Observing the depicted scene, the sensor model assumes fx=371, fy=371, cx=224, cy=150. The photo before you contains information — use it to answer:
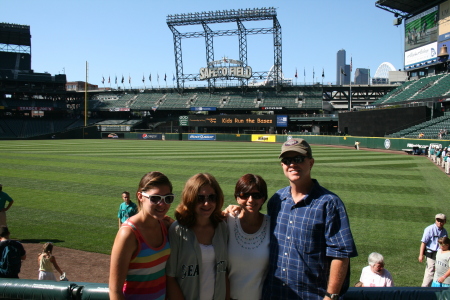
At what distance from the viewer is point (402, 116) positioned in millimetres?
40938

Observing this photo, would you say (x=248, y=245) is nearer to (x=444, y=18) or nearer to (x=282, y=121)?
(x=444, y=18)

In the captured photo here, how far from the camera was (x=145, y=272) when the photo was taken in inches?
100

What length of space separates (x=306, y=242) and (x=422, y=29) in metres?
54.4

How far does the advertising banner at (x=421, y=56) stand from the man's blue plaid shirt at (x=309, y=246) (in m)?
51.7

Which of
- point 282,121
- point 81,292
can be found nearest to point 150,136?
point 282,121

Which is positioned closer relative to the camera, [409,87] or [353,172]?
[353,172]

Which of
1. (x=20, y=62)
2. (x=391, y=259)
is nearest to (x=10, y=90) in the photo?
(x=20, y=62)

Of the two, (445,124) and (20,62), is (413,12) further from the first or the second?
(20,62)

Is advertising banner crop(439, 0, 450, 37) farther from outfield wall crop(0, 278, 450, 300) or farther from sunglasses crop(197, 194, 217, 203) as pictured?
sunglasses crop(197, 194, 217, 203)

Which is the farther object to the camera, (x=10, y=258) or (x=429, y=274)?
(x=429, y=274)

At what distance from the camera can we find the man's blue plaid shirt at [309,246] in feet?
8.63

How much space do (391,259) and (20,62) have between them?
276ft

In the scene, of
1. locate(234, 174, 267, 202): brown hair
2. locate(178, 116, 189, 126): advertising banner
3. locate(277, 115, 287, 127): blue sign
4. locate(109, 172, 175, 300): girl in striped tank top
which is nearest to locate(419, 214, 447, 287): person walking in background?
locate(234, 174, 267, 202): brown hair

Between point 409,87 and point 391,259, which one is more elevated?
point 409,87
